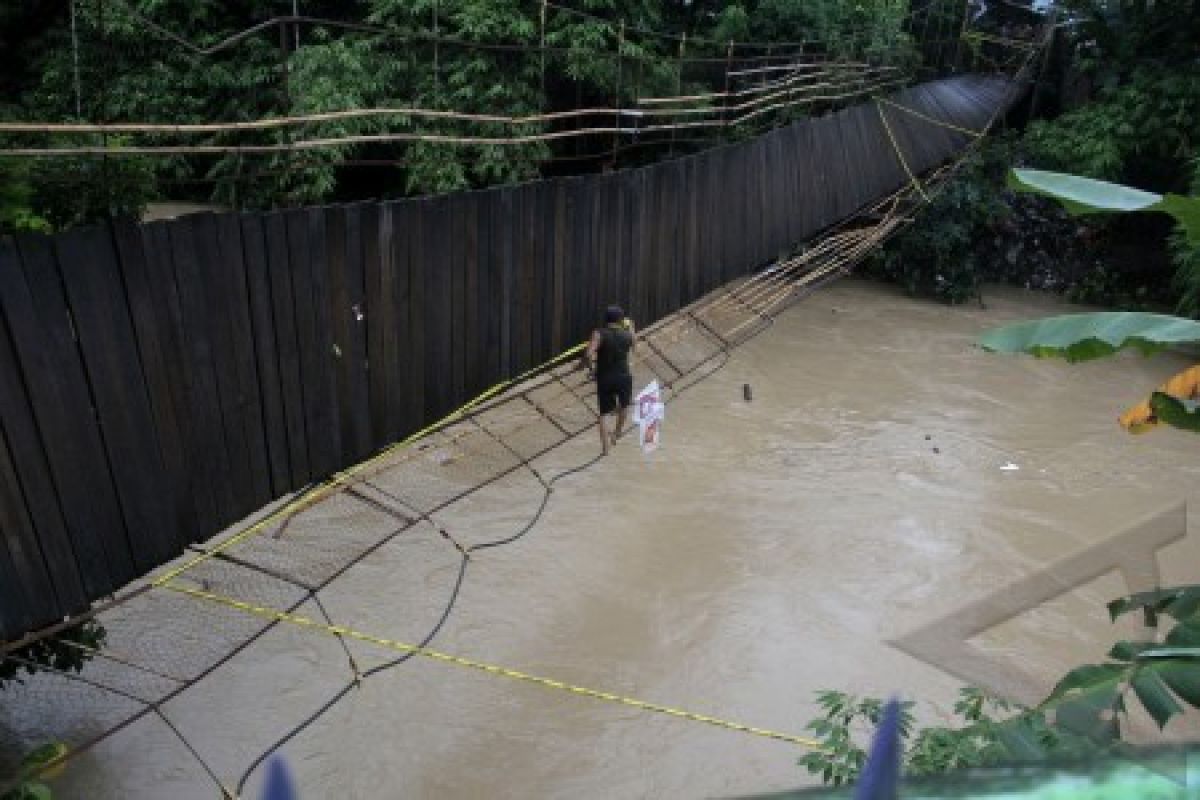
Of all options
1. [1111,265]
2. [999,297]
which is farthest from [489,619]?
[1111,265]

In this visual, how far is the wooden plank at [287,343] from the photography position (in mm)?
4430

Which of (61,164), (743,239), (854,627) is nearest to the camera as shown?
(61,164)

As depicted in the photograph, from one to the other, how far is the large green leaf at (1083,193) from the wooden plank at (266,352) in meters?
3.03

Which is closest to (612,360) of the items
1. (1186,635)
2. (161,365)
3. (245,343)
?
(245,343)

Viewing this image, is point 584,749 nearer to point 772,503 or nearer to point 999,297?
point 772,503

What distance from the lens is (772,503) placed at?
7941 mm

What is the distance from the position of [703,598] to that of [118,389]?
3961mm

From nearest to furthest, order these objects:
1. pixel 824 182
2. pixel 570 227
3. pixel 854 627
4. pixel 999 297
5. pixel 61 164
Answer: pixel 61 164 → pixel 854 627 → pixel 570 227 → pixel 824 182 → pixel 999 297

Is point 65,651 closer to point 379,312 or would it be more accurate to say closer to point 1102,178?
point 379,312

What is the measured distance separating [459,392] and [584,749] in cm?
211

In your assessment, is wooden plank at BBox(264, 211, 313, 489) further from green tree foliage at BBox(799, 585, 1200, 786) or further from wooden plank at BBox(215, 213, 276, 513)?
green tree foliage at BBox(799, 585, 1200, 786)

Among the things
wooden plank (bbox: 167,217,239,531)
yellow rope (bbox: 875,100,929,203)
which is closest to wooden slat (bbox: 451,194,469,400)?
wooden plank (bbox: 167,217,239,531)

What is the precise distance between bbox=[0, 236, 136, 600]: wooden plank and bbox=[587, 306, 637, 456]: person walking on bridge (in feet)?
12.4

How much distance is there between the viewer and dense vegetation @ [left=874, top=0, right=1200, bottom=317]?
1392 centimetres
